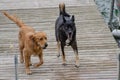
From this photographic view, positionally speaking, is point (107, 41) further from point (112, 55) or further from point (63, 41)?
point (63, 41)

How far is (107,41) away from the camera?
28.5 ft

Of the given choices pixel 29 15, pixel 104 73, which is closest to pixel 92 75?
pixel 104 73

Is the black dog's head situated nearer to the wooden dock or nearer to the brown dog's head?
the brown dog's head

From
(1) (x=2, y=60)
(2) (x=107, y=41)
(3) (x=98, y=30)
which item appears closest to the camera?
(1) (x=2, y=60)

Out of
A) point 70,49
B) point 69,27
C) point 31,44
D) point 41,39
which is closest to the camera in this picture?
point 41,39

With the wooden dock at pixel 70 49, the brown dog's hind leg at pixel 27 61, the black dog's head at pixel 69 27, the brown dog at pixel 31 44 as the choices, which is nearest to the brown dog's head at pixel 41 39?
the brown dog at pixel 31 44

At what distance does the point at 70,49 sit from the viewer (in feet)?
27.0

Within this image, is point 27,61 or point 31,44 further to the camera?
point 27,61

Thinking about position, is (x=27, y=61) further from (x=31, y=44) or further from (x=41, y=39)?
(x=41, y=39)

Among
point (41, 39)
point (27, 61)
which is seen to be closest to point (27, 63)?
point (27, 61)

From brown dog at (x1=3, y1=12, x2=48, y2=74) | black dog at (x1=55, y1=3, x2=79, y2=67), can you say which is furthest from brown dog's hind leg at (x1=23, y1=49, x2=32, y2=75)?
black dog at (x1=55, y1=3, x2=79, y2=67)

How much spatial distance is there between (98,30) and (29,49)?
2805mm

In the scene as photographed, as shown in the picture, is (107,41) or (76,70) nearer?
(76,70)

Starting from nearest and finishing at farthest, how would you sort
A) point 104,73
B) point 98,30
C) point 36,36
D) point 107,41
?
1. point 36,36
2. point 104,73
3. point 107,41
4. point 98,30
